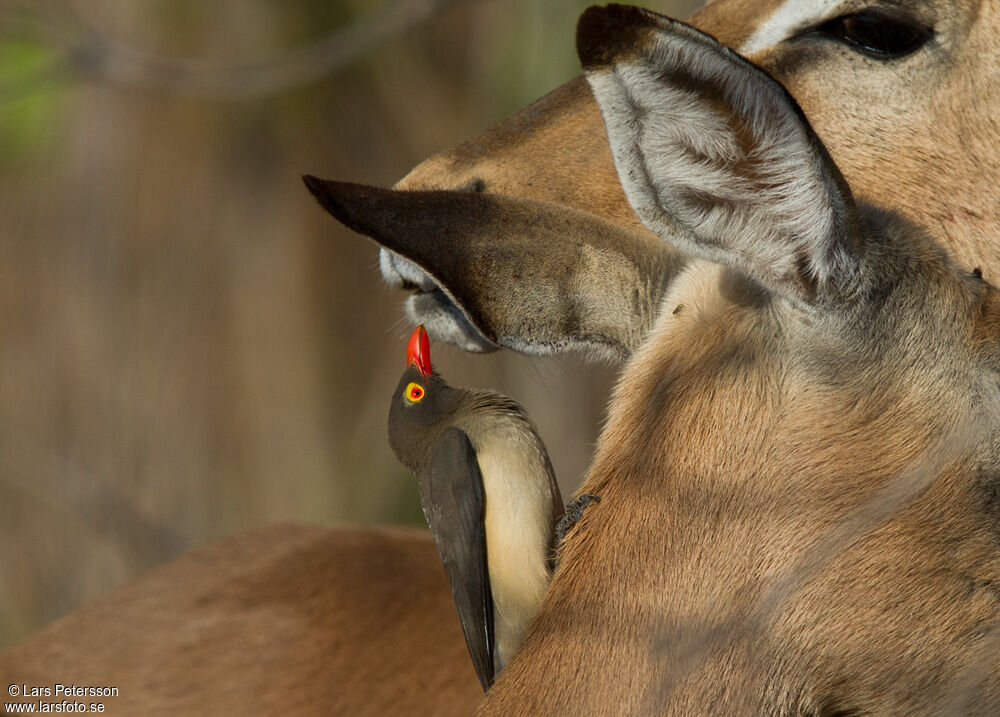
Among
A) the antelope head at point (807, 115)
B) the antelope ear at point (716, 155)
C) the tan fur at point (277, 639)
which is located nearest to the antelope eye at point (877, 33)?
the antelope head at point (807, 115)

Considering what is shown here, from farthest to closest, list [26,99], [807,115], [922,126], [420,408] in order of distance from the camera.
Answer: [26,99], [420,408], [807,115], [922,126]

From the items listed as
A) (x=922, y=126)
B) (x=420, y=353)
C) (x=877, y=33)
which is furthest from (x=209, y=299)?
(x=922, y=126)

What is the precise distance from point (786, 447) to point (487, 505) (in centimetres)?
133

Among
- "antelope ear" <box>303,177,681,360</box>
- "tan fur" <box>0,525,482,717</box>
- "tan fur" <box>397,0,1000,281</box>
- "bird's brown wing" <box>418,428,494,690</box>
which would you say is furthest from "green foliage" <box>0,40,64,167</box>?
"antelope ear" <box>303,177,681,360</box>

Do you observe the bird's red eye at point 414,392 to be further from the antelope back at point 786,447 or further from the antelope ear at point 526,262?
the antelope back at point 786,447

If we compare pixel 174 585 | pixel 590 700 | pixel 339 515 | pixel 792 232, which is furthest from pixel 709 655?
pixel 339 515

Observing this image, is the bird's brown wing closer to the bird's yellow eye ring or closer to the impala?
the bird's yellow eye ring

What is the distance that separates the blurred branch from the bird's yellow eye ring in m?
1.98

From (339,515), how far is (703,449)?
5.90 m

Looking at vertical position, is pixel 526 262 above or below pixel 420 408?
Result: above

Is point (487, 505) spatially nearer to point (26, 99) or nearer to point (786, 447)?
point (786, 447)

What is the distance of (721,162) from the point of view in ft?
5.19

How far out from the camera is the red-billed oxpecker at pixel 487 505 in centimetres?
279

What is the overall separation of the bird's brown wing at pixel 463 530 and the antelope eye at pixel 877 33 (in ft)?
4.18
